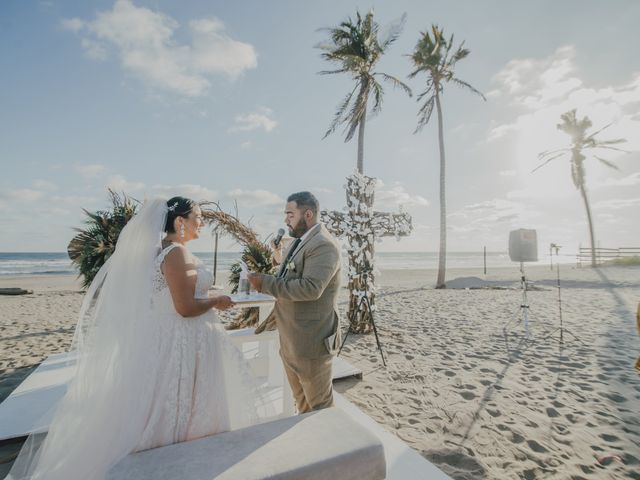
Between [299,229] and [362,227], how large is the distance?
Answer: 12.6 ft

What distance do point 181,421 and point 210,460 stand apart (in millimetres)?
504

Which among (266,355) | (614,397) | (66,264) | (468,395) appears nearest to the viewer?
(614,397)

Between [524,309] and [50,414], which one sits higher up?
[524,309]

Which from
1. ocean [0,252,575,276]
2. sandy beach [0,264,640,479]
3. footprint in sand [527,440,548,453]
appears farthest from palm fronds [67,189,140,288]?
ocean [0,252,575,276]

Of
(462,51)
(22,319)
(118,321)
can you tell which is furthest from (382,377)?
(462,51)

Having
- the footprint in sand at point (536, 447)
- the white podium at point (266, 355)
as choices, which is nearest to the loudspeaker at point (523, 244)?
the footprint in sand at point (536, 447)

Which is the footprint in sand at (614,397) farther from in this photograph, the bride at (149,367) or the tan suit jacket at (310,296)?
the bride at (149,367)

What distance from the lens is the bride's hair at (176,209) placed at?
7.85 ft

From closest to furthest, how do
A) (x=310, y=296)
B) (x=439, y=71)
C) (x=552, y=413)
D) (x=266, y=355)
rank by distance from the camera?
(x=310, y=296) → (x=552, y=413) → (x=266, y=355) → (x=439, y=71)

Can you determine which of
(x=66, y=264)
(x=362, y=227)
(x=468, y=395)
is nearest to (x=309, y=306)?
(x=468, y=395)

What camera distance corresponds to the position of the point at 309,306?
2627 mm

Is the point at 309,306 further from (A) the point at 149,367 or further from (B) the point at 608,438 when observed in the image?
(B) the point at 608,438

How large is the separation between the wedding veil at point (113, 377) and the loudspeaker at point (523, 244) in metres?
7.26

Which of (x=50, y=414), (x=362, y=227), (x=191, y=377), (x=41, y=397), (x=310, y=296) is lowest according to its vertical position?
(x=41, y=397)
